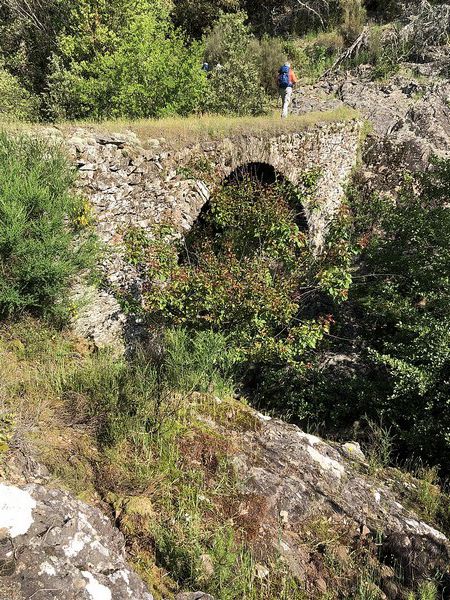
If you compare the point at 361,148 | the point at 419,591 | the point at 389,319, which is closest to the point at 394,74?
the point at 361,148

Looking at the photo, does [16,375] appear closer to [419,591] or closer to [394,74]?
[419,591]

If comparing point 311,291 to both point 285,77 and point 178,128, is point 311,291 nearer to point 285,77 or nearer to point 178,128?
point 178,128

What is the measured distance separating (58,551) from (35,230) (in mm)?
3538

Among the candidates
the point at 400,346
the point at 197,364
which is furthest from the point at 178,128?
the point at 400,346

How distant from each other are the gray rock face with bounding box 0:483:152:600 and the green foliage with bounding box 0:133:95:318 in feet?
8.95

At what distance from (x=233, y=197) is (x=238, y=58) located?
9.26 metres

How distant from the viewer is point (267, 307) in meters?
5.67

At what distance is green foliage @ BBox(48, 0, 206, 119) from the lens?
971 centimetres

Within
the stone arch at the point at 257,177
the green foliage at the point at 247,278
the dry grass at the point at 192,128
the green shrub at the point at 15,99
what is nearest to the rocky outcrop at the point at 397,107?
the stone arch at the point at 257,177

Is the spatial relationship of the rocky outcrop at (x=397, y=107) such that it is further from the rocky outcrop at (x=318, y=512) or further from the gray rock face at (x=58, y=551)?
the gray rock face at (x=58, y=551)

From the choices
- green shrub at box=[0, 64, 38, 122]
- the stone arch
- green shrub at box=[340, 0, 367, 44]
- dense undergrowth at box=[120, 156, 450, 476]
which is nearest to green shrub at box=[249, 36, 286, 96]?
green shrub at box=[340, 0, 367, 44]

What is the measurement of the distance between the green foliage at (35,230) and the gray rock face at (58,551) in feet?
8.95

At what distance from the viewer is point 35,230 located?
191 inches

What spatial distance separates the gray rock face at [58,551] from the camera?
7.11 ft
